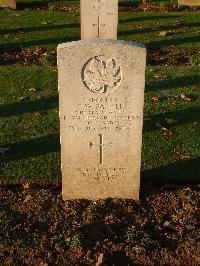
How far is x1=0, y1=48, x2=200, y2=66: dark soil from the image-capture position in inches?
410

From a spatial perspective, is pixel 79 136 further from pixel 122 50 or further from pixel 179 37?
pixel 179 37

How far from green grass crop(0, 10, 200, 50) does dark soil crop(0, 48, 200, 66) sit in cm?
37

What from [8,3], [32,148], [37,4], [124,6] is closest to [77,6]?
Result: [37,4]

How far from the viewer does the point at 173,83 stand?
912cm

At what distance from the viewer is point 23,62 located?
10.5 m

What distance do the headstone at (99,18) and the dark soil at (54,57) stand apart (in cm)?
107

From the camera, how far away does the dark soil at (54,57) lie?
410 inches

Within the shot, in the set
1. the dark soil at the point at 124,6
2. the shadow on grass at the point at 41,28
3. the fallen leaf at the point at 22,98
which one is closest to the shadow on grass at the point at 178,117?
the fallen leaf at the point at 22,98

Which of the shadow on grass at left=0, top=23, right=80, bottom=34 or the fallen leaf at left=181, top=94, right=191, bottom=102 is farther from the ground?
the shadow on grass at left=0, top=23, right=80, bottom=34

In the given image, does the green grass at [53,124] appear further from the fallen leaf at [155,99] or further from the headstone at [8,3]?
the headstone at [8,3]

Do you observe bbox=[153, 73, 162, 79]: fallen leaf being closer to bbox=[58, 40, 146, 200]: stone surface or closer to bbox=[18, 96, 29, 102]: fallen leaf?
bbox=[18, 96, 29, 102]: fallen leaf

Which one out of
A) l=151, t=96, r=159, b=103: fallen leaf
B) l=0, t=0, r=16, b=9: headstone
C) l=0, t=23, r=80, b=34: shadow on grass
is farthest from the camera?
l=0, t=0, r=16, b=9: headstone

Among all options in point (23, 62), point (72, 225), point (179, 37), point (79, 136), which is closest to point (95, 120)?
point (79, 136)

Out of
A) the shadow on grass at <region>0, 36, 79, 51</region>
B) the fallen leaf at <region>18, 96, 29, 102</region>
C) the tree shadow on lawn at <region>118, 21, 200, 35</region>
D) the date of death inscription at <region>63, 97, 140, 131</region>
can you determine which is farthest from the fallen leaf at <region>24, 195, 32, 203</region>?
the tree shadow on lawn at <region>118, 21, 200, 35</region>
